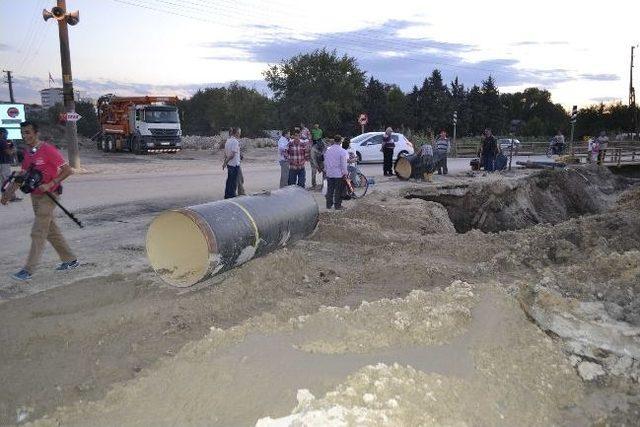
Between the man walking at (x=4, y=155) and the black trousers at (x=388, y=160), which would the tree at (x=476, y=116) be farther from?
the man walking at (x=4, y=155)

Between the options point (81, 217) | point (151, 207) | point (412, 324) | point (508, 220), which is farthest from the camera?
point (508, 220)

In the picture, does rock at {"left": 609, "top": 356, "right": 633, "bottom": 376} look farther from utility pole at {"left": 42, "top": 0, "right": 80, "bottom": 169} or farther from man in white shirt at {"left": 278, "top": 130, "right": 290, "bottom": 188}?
utility pole at {"left": 42, "top": 0, "right": 80, "bottom": 169}

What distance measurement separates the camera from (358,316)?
520 centimetres

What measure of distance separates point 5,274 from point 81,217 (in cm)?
419

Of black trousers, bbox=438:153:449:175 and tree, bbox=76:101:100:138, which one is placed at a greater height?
tree, bbox=76:101:100:138

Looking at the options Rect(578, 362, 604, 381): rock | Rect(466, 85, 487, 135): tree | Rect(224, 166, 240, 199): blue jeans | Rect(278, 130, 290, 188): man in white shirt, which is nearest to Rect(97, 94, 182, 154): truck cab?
Rect(278, 130, 290, 188): man in white shirt

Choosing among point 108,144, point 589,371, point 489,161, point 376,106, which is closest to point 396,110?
point 376,106

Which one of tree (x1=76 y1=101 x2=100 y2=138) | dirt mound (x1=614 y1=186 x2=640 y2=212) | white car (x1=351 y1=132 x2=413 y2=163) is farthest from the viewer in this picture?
tree (x1=76 y1=101 x2=100 y2=138)

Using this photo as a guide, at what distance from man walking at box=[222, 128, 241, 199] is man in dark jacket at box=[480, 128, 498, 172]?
1219 cm

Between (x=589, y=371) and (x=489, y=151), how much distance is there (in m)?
17.9

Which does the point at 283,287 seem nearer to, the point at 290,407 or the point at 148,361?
the point at 148,361

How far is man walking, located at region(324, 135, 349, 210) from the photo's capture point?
11.6 metres

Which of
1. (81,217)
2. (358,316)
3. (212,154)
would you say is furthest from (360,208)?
(212,154)

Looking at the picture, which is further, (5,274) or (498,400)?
(5,274)
